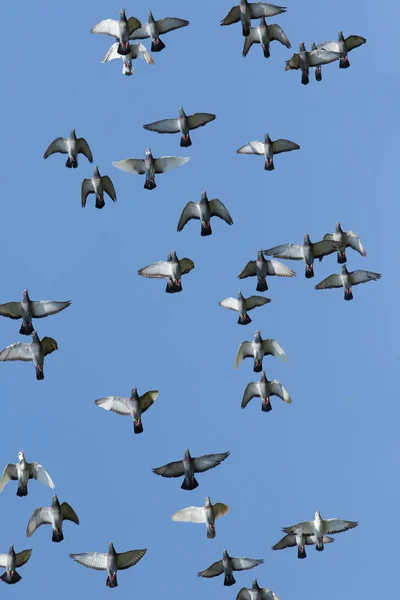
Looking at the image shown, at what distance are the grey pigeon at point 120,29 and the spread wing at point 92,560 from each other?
14.9 meters

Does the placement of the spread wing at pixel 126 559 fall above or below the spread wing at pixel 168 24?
below

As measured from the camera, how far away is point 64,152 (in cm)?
5256

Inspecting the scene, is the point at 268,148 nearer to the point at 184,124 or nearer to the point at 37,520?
the point at 184,124

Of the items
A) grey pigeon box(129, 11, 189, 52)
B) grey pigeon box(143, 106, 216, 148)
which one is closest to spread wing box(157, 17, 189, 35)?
grey pigeon box(129, 11, 189, 52)

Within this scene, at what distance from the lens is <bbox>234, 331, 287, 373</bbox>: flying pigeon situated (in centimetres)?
5169

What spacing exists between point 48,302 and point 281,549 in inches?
389

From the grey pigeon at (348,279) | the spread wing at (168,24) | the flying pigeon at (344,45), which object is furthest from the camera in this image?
the flying pigeon at (344,45)

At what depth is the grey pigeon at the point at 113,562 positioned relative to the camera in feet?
160

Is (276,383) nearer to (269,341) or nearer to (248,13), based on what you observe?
(269,341)

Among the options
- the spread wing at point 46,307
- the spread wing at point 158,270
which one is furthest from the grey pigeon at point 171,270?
the spread wing at point 46,307

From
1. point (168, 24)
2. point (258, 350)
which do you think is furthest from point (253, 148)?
point (258, 350)

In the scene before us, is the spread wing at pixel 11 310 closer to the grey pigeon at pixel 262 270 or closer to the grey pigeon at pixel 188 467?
the grey pigeon at pixel 188 467

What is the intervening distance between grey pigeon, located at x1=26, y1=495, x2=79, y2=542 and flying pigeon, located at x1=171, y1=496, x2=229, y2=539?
297 centimetres

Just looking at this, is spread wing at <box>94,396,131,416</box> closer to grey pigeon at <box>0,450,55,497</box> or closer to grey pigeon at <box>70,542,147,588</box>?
grey pigeon at <box>0,450,55,497</box>
